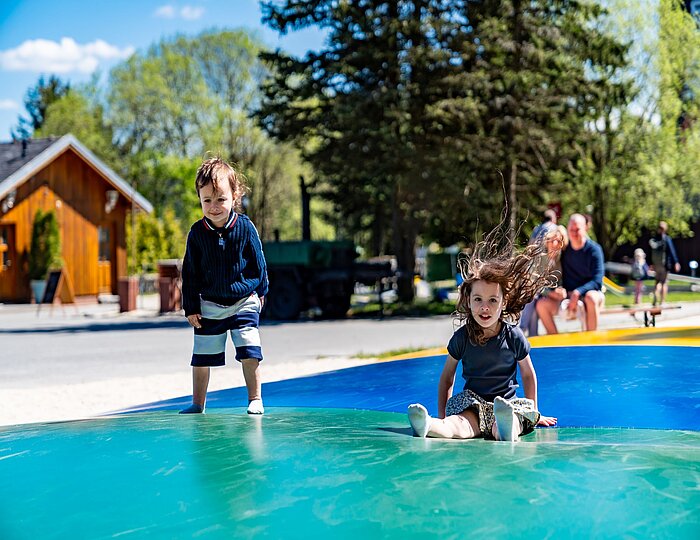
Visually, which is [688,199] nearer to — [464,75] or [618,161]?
[618,161]

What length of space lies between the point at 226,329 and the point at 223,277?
306 mm

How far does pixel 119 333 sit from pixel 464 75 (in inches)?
367

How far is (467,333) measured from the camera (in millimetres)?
4320

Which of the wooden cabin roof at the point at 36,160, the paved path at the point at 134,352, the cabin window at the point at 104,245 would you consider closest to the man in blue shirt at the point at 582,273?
the paved path at the point at 134,352

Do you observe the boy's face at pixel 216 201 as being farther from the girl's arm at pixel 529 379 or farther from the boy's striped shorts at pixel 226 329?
the girl's arm at pixel 529 379

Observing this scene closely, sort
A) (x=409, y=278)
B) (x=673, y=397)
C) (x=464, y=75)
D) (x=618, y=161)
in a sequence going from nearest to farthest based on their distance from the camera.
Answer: (x=673, y=397), (x=464, y=75), (x=409, y=278), (x=618, y=161)

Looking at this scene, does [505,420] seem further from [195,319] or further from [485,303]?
[195,319]

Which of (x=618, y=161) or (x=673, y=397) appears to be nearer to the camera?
(x=673, y=397)

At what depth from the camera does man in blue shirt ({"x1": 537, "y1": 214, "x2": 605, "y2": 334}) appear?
897cm

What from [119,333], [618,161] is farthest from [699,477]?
[618,161]

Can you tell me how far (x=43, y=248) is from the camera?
2605 cm

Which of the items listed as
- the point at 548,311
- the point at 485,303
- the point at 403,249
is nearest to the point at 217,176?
the point at 485,303

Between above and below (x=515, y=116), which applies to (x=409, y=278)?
below

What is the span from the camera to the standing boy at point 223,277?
462 cm
